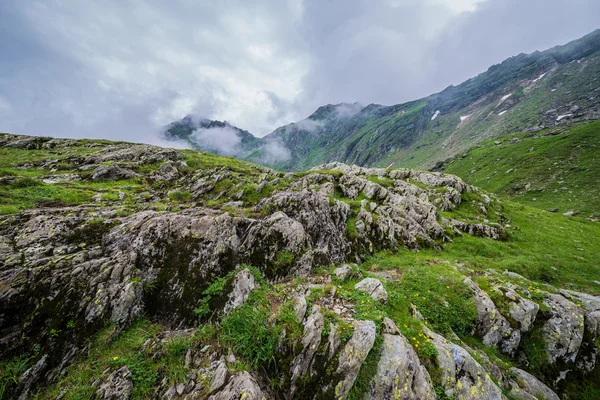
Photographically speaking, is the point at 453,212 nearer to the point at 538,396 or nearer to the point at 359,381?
the point at 538,396

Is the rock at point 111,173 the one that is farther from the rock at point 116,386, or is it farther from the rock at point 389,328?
the rock at point 389,328

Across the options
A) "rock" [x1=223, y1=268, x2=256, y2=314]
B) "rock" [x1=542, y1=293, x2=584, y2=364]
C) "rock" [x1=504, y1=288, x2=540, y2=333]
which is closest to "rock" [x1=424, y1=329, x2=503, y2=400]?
"rock" [x1=504, y1=288, x2=540, y2=333]

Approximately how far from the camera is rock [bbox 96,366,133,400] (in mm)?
7242

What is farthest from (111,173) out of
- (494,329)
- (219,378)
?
(494,329)

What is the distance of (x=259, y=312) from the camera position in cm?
1018

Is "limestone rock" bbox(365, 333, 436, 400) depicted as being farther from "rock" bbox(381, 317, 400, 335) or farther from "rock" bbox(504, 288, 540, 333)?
"rock" bbox(504, 288, 540, 333)

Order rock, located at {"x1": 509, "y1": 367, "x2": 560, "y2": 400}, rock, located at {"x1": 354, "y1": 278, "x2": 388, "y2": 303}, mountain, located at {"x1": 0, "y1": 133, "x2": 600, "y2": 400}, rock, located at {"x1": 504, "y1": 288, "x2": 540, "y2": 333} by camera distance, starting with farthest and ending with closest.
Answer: rock, located at {"x1": 504, "y1": 288, "x2": 540, "y2": 333}, rock, located at {"x1": 354, "y1": 278, "x2": 388, "y2": 303}, rock, located at {"x1": 509, "y1": 367, "x2": 560, "y2": 400}, mountain, located at {"x1": 0, "y1": 133, "x2": 600, "y2": 400}

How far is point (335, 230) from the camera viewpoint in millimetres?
20312

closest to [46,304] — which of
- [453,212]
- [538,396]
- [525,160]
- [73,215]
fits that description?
[73,215]

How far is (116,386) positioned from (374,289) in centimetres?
1188

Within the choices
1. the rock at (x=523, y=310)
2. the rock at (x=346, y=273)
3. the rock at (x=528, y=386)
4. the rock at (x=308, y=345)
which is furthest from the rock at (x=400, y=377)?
the rock at (x=523, y=310)

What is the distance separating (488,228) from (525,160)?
8958 cm

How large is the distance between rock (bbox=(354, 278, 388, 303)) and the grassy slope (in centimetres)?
6593

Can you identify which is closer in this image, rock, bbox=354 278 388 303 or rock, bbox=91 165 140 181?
rock, bbox=354 278 388 303
